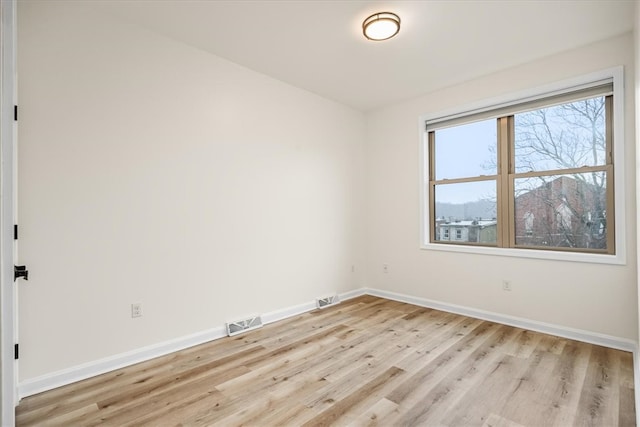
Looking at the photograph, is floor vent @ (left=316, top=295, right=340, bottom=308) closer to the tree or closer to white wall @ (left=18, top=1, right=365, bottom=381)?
white wall @ (left=18, top=1, right=365, bottom=381)

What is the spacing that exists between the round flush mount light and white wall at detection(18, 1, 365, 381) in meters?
1.35

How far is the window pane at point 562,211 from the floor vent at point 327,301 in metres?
2.27

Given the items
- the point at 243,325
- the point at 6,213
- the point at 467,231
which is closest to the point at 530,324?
the point at 467,231

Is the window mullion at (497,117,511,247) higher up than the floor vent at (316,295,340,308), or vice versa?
the window mullion at (497,117,511,247)

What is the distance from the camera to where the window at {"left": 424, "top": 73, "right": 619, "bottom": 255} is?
2951 millimetres

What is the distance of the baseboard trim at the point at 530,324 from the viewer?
2723 millimetres

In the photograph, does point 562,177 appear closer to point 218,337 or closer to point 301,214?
point 301,214

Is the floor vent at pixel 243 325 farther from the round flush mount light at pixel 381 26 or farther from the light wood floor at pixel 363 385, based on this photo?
the round flush mount light at pixel 381 26

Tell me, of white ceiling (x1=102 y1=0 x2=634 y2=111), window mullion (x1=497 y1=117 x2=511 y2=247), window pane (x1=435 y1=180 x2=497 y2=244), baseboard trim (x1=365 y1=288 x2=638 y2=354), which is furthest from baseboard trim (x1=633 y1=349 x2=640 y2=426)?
white ceiling (x1=102 y1=0 x2=634 y2=111)

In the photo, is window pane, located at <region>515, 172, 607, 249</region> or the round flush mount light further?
window pane, located at <region>515, 172, 607, 249</region>

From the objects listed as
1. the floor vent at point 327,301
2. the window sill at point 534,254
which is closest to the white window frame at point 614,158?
the window sill at point 534,254

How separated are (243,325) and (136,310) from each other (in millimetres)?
1024

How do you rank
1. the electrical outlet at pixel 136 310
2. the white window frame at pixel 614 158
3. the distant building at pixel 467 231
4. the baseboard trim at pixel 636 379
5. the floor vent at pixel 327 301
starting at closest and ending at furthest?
the baseboard trim at pixel 636 379, the electrical outlet at pixel 136 310, the white window frame at pixel 614 158, the distant building at pixel 467 231, the floor vent at pixel 327 301

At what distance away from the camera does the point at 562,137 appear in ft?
10.4
